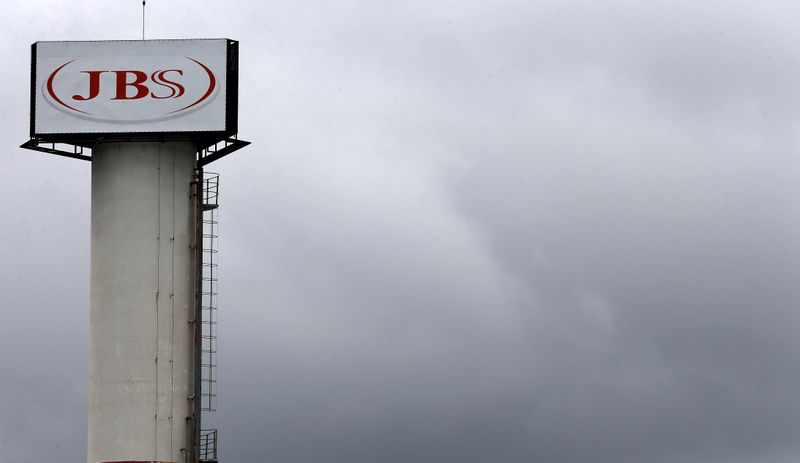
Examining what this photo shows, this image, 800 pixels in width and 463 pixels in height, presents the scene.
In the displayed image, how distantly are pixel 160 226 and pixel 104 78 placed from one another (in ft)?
29.0

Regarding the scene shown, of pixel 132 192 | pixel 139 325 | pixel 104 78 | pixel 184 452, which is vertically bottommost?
pixel 184 452

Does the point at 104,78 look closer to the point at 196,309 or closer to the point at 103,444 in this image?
the point at 196,309

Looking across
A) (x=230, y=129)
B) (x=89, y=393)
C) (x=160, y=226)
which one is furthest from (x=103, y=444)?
(x=230, y=129)

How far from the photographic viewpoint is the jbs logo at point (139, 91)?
3969 inches

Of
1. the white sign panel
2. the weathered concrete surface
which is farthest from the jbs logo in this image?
the weathered concrete surface

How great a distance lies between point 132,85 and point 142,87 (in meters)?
0.60

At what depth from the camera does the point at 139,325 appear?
327 ft

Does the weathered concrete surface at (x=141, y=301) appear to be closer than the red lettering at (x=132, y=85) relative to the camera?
Yes

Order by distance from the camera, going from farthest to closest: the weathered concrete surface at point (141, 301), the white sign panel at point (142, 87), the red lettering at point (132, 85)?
the red lettering at point (132, 85), the white sign panel at point (142, 87), the weathered concrete surface at point (141, 301)

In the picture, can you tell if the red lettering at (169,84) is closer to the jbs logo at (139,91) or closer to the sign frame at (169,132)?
the jbs logo at (139,91)

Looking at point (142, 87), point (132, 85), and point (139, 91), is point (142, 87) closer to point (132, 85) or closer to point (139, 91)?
point (139, 91)

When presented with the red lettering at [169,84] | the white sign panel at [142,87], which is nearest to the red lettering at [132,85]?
the white sign panel at [142,87]

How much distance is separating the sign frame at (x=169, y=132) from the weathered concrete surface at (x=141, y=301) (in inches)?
35.4

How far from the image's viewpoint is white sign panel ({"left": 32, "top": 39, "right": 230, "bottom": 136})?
101m
